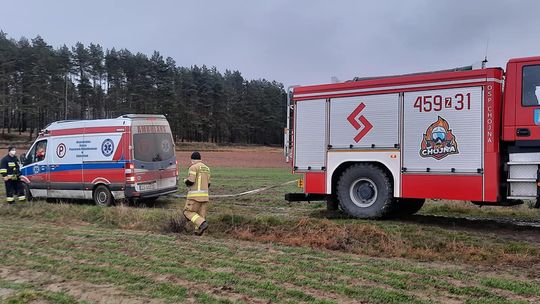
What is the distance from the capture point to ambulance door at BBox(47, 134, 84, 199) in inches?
569

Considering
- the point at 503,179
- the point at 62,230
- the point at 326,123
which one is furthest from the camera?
the point at 326,123

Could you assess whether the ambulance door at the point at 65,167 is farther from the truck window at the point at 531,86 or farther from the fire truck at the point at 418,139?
the truck window at the point at 531,86

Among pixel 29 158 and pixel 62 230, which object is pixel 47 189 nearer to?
pixel 29 158

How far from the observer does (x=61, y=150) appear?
1480 centimetres

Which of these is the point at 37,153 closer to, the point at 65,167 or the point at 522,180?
the point at 65,167

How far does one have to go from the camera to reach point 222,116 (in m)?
88.6

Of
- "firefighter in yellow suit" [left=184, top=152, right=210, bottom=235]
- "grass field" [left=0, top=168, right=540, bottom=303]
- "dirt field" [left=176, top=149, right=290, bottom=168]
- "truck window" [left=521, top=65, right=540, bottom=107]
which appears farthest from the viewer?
"dirt field" [left=176, top=149, right=290, bottom=168]

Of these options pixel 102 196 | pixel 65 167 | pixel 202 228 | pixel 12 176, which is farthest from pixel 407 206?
pixel 12 176

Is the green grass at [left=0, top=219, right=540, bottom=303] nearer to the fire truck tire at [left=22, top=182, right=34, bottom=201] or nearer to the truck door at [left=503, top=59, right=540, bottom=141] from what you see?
the truck door at [left=503, top=59, right=540, bottom=141]

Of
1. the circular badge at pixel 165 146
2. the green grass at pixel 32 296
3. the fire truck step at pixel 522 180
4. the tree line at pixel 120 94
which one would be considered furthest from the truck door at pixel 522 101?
the tree line at pixel 120 94

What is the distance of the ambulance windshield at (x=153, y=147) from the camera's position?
13.8 meters

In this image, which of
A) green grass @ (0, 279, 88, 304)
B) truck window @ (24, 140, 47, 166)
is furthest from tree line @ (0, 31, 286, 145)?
green grass @ (0, 279, 88, 304)

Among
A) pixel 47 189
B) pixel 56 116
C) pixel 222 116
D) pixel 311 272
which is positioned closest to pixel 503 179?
pixel 311 272

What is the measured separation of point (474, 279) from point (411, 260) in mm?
1312
